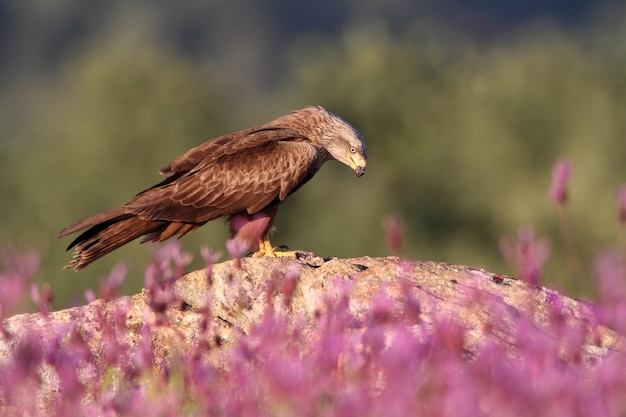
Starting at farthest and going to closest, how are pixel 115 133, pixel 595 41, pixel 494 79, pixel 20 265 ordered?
pixel 595 41 < pixel 494 79 < pixel 115 133 < pixel 20 265

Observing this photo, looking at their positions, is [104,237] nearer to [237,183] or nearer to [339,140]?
[237,183]

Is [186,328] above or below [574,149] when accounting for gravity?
below

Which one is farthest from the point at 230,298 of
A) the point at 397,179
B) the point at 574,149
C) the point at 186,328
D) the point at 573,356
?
the point at 397,179

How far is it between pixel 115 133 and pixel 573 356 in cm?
3932

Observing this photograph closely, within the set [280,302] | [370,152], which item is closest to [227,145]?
[280,302]

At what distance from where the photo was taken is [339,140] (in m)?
10.5

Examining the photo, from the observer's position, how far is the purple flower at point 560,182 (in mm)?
3805

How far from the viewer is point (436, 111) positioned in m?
52.2

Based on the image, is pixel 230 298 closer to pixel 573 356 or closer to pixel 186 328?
pixel 186 328

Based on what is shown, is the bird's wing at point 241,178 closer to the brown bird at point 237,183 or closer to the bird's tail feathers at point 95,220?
the brown bird at point 237,183

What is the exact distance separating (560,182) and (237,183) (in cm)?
648

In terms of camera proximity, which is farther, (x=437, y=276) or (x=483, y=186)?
(x=483, y=186)

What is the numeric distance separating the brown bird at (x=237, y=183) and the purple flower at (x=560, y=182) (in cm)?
570

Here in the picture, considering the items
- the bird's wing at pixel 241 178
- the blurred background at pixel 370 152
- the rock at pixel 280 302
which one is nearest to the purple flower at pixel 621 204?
the rock at pixel 280 302
